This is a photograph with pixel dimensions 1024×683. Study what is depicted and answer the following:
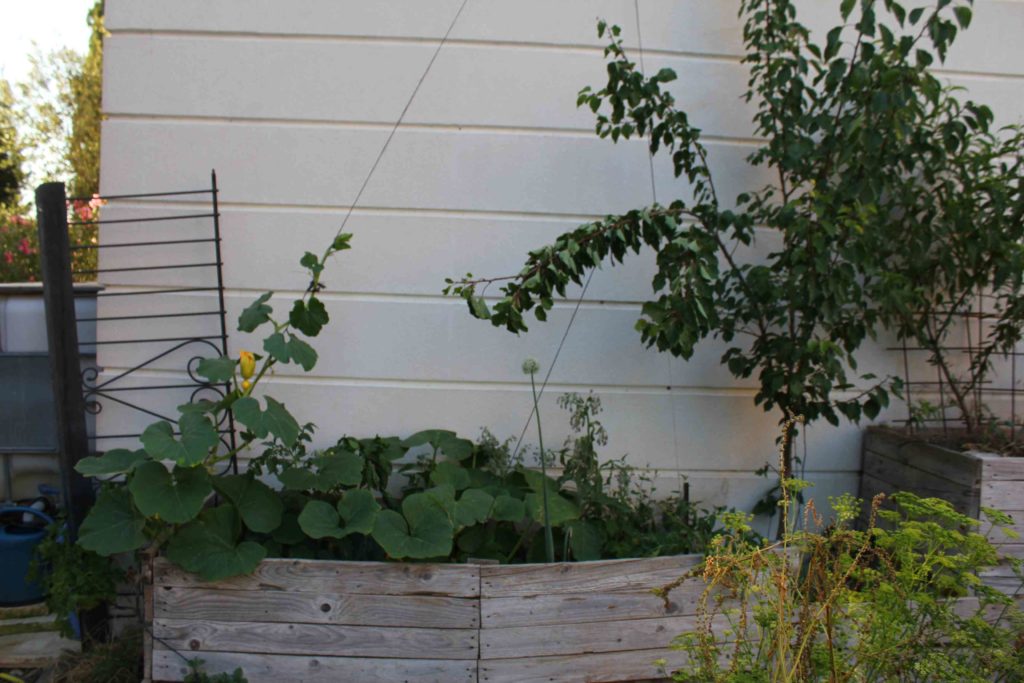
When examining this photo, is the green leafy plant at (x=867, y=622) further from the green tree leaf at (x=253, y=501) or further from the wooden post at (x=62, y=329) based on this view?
the wooden post at (x=62, y=329)

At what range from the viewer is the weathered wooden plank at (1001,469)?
2662 millimetres

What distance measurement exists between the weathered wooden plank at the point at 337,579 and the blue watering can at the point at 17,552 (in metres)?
1.10

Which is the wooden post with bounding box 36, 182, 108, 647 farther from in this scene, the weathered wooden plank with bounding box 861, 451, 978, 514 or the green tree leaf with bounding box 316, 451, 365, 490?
the weathered wooden plank with bounding box 861, 451, 978, 514

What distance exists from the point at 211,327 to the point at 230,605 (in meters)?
1.10

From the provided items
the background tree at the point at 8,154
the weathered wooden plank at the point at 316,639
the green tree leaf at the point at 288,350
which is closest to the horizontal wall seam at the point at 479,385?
the green tree leaf at the point at 288,350

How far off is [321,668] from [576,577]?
0.83 m

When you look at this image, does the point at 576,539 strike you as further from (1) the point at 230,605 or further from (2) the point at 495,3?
(2) the point at 495,3

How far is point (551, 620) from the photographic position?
8.07ft

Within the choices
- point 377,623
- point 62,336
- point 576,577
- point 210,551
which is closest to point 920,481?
point 576,577

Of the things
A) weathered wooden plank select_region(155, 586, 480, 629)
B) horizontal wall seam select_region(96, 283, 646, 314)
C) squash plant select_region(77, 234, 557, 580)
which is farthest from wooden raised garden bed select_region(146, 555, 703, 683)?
horizontal wall seam select_region(96, 283, 646, 314)

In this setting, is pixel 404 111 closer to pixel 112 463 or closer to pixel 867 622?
pixel 112 463

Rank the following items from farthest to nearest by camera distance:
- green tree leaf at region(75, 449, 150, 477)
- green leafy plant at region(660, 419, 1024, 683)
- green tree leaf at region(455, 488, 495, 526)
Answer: green tree leaf at region(455, 488, 495, 526), green tree leaf at region(75, 449, 150, 477), green leafy plant at region(660, 419, 1024, 683)

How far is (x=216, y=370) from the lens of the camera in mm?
2455

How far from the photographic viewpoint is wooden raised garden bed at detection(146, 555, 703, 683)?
243 centimetres
